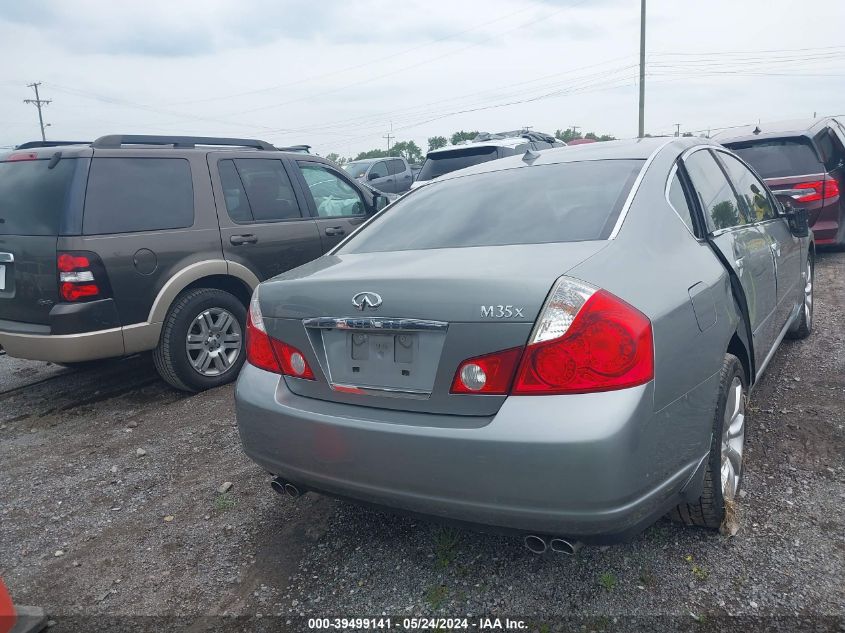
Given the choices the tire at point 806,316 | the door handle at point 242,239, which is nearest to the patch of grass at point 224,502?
the door handle at point 242,239

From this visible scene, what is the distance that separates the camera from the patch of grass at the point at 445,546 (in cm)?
266

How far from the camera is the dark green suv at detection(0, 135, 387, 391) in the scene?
4.32 meters

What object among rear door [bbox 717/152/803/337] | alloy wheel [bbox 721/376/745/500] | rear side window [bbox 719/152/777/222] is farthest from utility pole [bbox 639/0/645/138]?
alloy wheel [bbox 721/376/745/500]

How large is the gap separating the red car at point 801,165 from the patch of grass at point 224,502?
22.6ft

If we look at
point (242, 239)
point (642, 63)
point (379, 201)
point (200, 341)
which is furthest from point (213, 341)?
point (642, 63)

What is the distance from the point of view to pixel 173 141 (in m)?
5.30

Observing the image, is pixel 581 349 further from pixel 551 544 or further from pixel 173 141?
pixel 173 141

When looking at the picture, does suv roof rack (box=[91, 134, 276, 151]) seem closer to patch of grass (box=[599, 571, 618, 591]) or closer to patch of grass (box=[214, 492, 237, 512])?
patch of grass (box=[214, 492, 237, 512])

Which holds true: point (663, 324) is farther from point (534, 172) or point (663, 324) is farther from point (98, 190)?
point (98, 190)

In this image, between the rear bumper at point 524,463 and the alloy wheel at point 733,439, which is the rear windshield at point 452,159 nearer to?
the alloy wheel at point 733,439

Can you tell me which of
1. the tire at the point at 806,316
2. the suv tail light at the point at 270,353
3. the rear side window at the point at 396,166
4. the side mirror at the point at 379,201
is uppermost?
the rear side window at the point at 396,166

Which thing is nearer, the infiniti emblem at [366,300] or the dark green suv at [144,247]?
the infiniti emblem at [366,300]

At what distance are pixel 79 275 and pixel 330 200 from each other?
2.55m

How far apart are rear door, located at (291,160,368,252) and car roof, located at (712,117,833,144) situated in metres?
4.48
